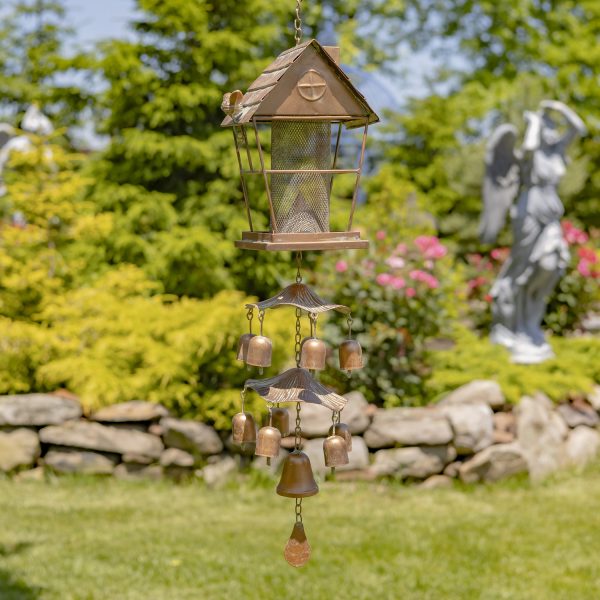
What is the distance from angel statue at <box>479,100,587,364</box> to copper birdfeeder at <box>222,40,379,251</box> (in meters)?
5.96

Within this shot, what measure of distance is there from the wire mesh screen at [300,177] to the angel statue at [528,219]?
596 cm

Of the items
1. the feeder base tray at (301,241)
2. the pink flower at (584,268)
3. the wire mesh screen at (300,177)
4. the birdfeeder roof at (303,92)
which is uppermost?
the pink flower at (584,268)

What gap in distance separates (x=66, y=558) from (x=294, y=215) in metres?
3.23

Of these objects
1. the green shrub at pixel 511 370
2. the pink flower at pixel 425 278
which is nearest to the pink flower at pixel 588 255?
the green shrub at pixel 511 370

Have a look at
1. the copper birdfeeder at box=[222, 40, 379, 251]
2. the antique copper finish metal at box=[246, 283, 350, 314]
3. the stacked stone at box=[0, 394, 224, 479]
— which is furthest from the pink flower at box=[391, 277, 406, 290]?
the antique copper finish metal at box=[246, 283, 350, 314]

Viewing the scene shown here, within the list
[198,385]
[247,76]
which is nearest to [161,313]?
[198,385]

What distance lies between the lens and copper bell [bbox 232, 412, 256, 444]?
9.50ft

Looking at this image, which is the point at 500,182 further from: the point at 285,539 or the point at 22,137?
the point at 22,137

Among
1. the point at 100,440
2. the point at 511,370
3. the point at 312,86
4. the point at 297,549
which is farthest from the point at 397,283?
the point at 312,86

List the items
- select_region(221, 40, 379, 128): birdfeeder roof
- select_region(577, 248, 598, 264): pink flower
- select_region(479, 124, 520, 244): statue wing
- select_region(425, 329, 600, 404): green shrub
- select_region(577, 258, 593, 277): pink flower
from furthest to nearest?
select_region(577, 248, 598, 264): pink flower
select_region(577, 258, 593, 277): pink flower
select_region(479, 124, 520, 244): statue wing
select_region(425, 329, 600, 404): green shrub
select_region(221, 40, 379, 128): birdfeeder roof

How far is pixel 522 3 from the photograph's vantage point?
57.7 feet

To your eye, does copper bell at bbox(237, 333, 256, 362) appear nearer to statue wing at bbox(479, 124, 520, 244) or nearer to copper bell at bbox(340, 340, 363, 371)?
copper bell at bbox(340, 340, 363, 371)

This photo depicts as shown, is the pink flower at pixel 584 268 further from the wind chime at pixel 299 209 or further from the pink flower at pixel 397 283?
the wind chime at pixel 299 209

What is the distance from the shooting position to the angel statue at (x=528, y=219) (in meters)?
8.62
